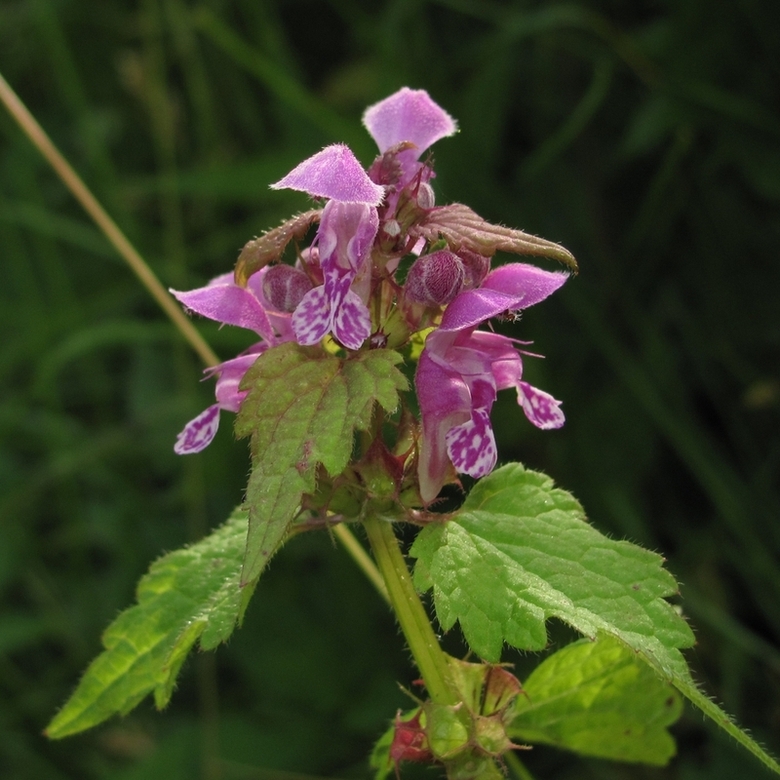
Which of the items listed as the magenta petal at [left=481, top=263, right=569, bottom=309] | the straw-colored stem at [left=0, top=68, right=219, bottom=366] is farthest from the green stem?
the straw-colored stem at [left=0, top=68, right=219, bottom=366]

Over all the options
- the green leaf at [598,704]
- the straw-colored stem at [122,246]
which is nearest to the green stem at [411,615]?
the green leaf at [598,704]

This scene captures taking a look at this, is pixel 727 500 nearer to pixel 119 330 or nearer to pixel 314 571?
pixel 314 571

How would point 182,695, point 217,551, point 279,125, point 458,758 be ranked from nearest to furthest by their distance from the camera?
1. point 458,758
2. point 217,551
3. point 182,695
4. point 279,125

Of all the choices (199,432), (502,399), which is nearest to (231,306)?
(199,432)

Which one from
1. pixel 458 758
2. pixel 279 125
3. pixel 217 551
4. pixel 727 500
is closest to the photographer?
pixel 458 758

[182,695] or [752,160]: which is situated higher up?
[752,160]

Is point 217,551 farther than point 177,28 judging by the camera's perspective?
No

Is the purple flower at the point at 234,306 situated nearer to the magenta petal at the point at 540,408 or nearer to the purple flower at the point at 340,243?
the purple flower at the point at 340,243

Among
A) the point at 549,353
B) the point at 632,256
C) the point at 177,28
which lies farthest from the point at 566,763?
the point at 177,28

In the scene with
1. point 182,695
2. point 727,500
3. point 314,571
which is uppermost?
point 727,500
